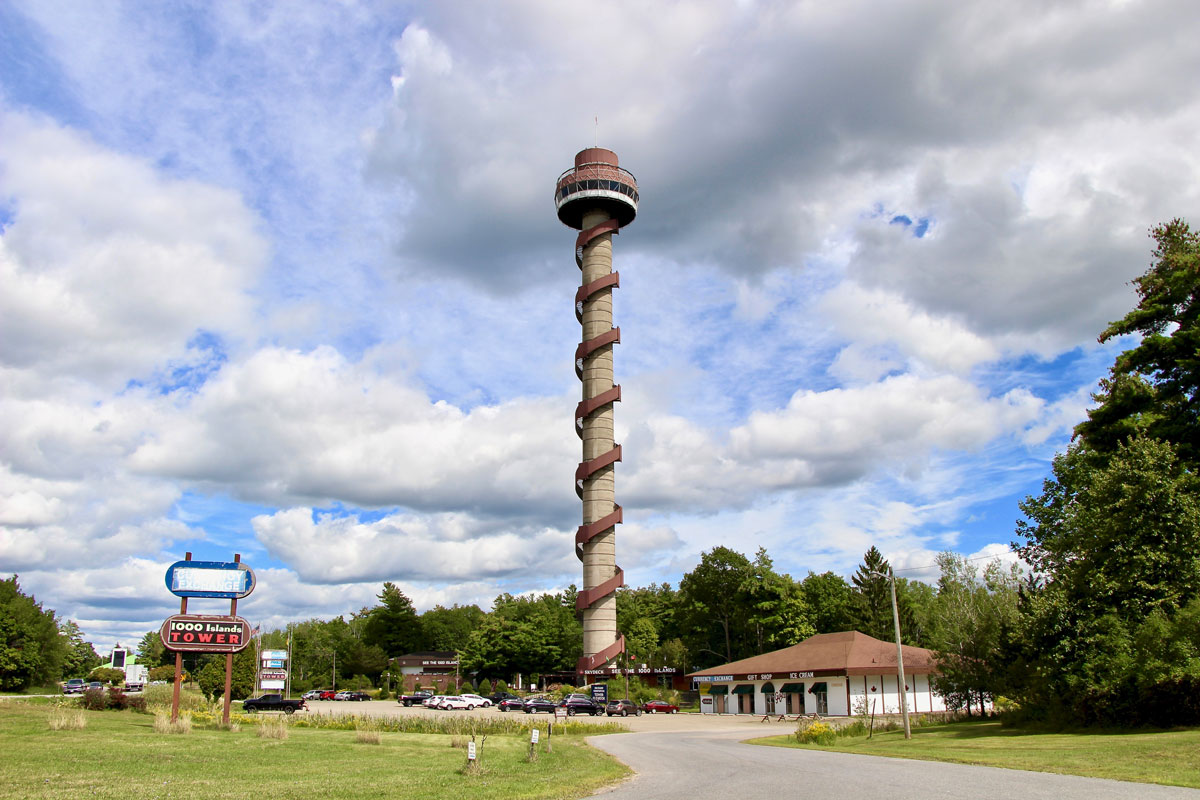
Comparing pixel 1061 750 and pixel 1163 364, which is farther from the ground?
pixel 1163 364

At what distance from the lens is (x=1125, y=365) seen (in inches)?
1638

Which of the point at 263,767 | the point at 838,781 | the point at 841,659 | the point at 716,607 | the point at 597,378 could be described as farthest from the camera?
the point at 716,607

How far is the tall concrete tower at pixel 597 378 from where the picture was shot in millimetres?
76188

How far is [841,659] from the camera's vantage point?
59250 millimetres

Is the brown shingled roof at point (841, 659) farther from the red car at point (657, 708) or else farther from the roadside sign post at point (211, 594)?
the roadside sign post at point (211, 594)

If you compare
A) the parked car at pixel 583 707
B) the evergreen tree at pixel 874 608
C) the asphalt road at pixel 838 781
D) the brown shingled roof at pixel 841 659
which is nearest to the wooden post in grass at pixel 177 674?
the asphalt road at pixel 838 781

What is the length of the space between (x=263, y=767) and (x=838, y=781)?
46.2 feet

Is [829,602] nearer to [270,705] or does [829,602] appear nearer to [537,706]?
[537,706]

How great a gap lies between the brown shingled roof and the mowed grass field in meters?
20.1

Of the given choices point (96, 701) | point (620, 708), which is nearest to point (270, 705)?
point (96, 701)

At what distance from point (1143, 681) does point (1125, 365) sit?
17.2 m

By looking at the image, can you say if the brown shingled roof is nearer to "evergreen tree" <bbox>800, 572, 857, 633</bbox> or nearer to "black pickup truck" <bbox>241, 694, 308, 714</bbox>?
"evergreen tree" <bbox>800, 572, 857, 633</bbox>

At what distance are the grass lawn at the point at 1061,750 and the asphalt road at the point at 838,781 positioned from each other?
1.17 m

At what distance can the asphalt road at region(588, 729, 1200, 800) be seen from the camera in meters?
15.9
